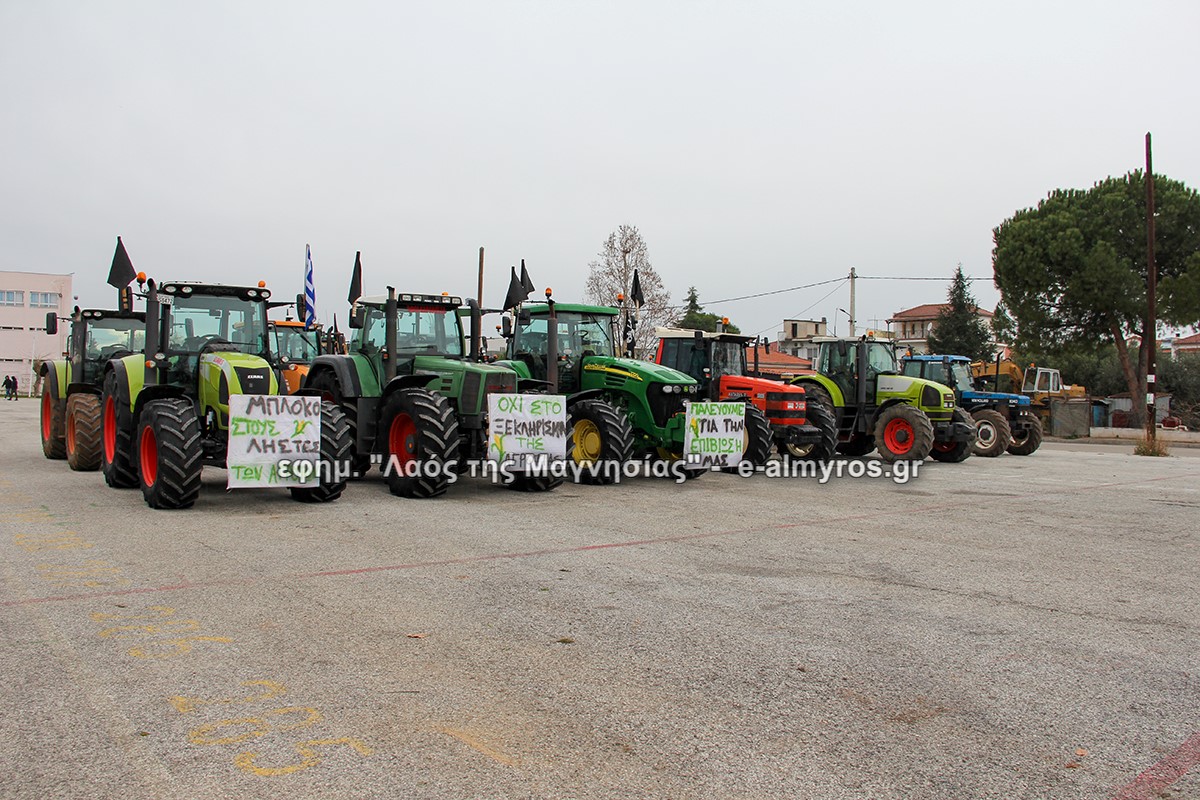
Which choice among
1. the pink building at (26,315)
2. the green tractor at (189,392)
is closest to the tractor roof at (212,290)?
the green tractor at (189,392)

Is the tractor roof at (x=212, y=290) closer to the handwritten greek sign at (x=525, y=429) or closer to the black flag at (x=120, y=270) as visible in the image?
the black flag at (x=120, y=270)

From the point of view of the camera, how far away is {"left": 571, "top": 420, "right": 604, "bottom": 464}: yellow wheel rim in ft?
42.5

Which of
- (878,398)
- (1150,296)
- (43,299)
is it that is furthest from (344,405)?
(43,299)

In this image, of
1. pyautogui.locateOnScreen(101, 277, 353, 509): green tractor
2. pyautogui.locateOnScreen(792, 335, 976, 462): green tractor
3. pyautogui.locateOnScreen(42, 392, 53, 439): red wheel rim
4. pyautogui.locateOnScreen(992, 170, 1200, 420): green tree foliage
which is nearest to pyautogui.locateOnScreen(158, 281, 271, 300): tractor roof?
pyautogui.locateOnScreen(101, 277, 353, 509): green tractor

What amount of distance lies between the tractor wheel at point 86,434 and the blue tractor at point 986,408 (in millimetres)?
14471

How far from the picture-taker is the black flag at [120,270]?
11812 mm

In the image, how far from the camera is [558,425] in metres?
11.7

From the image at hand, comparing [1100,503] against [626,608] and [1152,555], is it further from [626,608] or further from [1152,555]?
[626,608]

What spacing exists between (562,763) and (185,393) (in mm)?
8486

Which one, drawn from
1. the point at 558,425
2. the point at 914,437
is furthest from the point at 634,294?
the point at 914,437

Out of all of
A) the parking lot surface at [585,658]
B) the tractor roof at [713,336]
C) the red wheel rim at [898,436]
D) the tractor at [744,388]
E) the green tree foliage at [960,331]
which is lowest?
the parking lot surface at [585,658]

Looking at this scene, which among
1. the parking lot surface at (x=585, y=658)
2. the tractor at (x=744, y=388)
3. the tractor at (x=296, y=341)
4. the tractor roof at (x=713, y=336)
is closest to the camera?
the parking lot surface at (x=585, y=658)

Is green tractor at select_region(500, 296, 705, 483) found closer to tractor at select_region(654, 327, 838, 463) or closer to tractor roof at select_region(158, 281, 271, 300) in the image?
tractor at select_region(654, 327, 838, 463)

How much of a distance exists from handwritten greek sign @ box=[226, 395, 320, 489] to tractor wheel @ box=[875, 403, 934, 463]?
10781mm
